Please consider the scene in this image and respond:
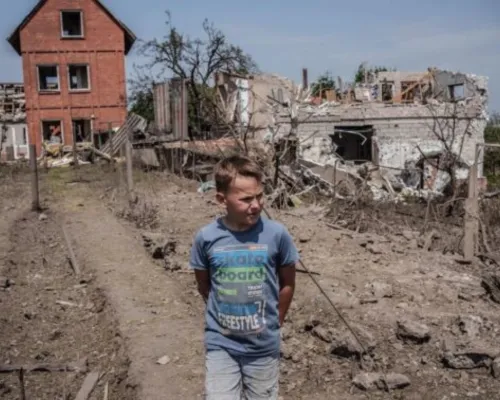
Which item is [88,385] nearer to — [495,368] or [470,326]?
[495,368]

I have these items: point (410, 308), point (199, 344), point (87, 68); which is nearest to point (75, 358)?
point (199, 344)

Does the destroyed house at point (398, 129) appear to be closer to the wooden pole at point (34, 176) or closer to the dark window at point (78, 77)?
the wooden pole at point (34, 176)

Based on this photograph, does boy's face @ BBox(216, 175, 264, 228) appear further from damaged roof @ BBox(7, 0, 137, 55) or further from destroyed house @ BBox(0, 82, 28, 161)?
destroyed house @ BBox(0, 82, 28, 161)

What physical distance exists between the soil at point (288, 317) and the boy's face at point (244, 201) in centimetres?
163

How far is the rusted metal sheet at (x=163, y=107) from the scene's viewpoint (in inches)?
920

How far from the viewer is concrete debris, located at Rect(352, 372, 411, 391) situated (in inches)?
153

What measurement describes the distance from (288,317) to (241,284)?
292cm

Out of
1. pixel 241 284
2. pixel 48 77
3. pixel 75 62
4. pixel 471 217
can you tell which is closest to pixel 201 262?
pixel 241 284

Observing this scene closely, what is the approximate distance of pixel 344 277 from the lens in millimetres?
6941

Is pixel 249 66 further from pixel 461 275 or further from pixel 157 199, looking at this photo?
pixel 461 275

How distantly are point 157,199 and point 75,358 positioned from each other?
8.81m

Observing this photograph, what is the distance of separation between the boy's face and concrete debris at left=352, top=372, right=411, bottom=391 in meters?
1.86

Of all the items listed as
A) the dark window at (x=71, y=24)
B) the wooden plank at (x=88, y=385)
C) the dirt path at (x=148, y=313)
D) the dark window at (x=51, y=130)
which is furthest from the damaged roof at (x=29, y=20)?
the wooden plank at (x=88, y=385)

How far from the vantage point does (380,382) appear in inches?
153
